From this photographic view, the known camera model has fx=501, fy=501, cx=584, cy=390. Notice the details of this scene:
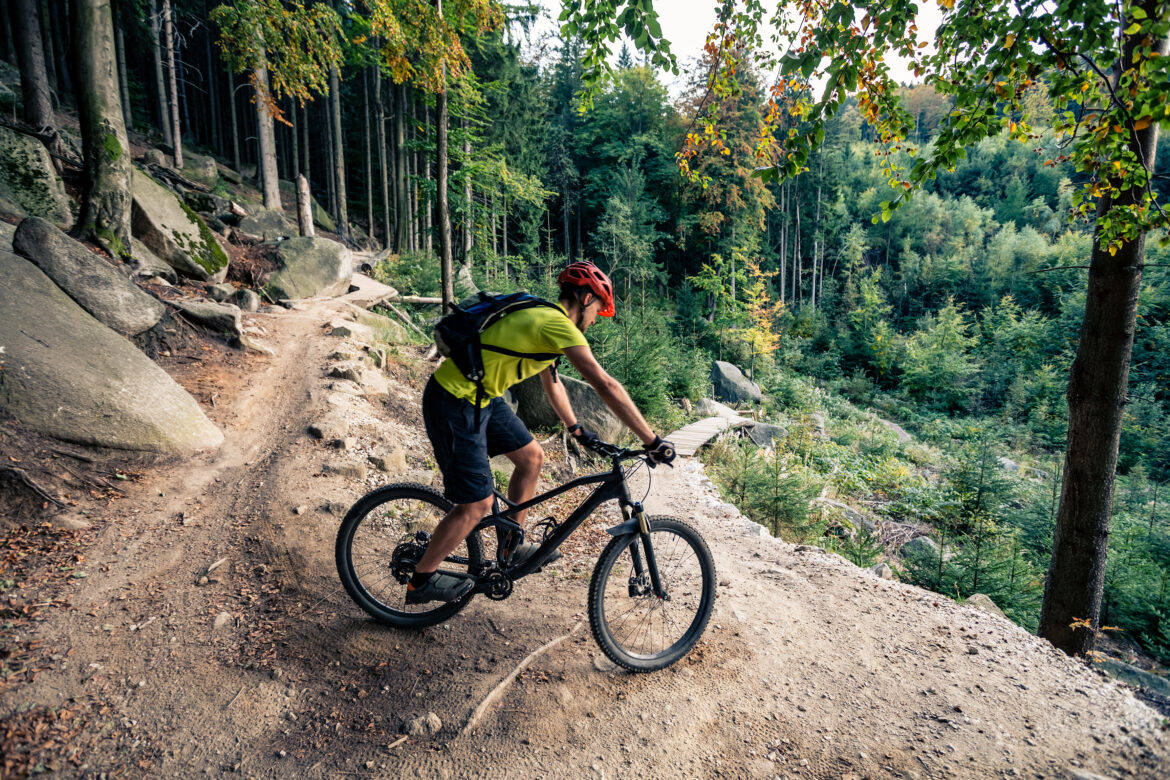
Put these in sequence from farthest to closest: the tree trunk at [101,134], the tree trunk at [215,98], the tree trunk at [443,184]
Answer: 1. the tree trunk at [215,98]
2. the tree trunk at [443,184]
3. the tree trunk at [101,134]

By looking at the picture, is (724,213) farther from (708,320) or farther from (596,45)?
(596,45)

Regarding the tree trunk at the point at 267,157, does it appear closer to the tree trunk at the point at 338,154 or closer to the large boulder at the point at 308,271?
the tree trunk at the point at 338,154

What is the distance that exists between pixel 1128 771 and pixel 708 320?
1098 inches

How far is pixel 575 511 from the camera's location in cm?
297

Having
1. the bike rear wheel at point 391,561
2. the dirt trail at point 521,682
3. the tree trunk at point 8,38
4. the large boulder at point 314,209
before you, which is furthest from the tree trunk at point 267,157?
the bike rear wheel at point 391,561

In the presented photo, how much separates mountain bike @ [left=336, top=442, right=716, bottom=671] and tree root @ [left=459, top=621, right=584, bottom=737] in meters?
0.38

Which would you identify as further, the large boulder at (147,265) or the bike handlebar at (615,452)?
the large boulder at (147,265)

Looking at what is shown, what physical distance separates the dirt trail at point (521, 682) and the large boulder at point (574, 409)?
14.2 ft

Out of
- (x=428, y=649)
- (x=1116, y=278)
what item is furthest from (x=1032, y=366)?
(x=428, y=649)

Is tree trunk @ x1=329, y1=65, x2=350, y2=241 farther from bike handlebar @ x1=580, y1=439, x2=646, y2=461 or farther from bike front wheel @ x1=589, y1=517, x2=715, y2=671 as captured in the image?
bike front wheel @ x1=589, y1=517, x2=715, y2=671

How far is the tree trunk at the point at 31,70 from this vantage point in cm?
955

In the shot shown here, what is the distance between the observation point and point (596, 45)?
125 inches

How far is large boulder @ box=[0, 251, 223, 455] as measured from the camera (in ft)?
14.2

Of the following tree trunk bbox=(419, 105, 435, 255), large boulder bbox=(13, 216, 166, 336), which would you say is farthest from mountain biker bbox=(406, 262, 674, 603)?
tree trunk bbox=(419, 105, 435, 255)
